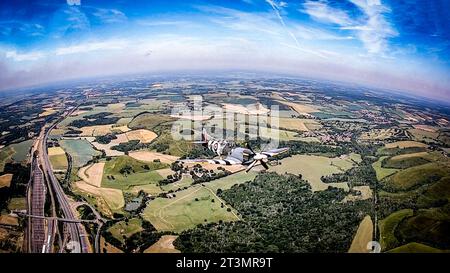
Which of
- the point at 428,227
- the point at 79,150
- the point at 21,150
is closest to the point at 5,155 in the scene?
the point at 21,150

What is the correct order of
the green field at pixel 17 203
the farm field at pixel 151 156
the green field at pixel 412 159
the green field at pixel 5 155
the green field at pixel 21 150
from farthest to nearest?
the farm field at pixel 151 156 → the green field at pixel 412 159 → the green field at pixel 21 150 → the green field at pixel 5 155 → the green field at pixel 17 203

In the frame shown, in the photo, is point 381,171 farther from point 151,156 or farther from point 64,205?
point 64,205

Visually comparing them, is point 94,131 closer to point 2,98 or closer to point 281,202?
point 2,98

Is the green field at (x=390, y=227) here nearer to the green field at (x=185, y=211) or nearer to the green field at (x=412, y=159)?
the green field at (x=412, y=159)

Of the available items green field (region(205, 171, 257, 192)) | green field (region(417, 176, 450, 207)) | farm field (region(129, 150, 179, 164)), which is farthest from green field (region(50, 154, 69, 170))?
green field (region(417, 176, 450, 207))

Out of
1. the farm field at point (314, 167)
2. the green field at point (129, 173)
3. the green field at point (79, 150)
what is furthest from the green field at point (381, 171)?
the green field at point (79, 150)

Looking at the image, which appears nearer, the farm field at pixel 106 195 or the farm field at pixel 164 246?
the farm field at pixel 164 246
